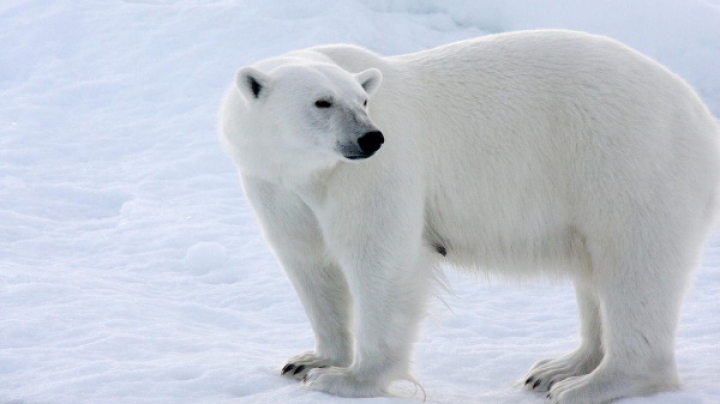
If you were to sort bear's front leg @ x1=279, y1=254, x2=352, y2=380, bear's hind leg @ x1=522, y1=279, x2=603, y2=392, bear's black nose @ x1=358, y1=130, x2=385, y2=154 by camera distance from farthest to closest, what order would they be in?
bear's hind leg @ x1=522, y1=279, x2=603, y2=392, bear's front leg @ x1=279, y1=254, x2=352, y2=380, bear's black nose @ x1=358, y1=130, x2=385, y2=154

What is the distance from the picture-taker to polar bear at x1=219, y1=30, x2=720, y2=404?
371 centimetres

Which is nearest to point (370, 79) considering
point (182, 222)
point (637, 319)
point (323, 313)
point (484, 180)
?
point (484, 180)

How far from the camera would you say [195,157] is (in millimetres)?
8906

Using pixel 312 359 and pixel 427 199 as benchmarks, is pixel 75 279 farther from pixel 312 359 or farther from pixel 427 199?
pixel 427 199

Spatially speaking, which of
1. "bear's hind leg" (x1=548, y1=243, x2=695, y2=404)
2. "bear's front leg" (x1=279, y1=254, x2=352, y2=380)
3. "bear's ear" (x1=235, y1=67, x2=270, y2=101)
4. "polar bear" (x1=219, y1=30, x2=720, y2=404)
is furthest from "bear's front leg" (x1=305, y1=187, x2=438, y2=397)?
"bear's hind leg" (x1=548, y1=243, x2=695, y2=404)

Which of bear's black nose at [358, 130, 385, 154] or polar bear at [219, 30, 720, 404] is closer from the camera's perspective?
bear's black nose at [358, 130, 385, 154]

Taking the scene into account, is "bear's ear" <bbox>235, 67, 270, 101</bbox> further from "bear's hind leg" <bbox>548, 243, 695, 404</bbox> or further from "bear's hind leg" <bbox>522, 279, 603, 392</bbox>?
"bear's hind leg" <bbox>522, 279, 603, 392</bbox>

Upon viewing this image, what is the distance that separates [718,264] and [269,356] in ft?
12.0

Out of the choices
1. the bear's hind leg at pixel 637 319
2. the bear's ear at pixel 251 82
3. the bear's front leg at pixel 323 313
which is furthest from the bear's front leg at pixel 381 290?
the bear's hind leg at pixel 637 319

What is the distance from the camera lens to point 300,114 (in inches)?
144

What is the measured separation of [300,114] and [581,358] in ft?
6.29

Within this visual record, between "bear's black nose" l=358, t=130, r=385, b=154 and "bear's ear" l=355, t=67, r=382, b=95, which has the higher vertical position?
"bear's ear" l=355, t=67, r=382, b=95

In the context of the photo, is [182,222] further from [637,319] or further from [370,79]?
[637,319]

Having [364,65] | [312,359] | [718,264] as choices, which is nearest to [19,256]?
[312,359]
